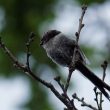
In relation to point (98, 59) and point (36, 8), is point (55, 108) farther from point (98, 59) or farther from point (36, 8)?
point (36, 8)

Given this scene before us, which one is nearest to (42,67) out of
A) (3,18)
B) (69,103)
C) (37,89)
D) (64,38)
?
(37,89)

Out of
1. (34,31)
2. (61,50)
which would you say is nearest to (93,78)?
(61,50)

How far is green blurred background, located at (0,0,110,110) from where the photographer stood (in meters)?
8.27

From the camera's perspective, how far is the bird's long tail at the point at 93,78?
4.46 m

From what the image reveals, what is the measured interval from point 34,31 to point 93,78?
422 cm

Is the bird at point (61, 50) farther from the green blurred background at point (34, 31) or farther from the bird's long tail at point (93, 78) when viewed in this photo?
the green blurred background at point (34, 31)

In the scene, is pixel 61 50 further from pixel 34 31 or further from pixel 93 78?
pixel 34 31

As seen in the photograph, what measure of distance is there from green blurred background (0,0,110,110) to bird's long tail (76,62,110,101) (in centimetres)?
345

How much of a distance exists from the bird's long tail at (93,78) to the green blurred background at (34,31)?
3455mm

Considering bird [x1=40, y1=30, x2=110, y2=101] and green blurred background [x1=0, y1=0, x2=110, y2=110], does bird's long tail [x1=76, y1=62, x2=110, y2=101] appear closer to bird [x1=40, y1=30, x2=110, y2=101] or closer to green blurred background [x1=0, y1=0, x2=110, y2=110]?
bird [x1=40, y1=30, x2=110, y2=101]

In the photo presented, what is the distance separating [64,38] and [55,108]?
3.56m

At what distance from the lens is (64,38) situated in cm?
479

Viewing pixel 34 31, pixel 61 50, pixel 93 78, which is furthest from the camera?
pixel 34 31

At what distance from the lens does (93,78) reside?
179 inches
